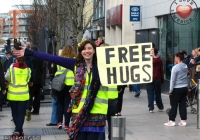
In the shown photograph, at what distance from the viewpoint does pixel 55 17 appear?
44.0 m

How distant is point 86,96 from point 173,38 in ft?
61.8

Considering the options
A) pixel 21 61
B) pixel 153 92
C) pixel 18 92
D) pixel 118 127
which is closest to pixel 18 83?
pixel 18 92

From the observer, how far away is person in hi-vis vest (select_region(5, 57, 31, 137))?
11.7 meters

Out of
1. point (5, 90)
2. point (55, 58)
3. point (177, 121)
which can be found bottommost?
point (177, 121)

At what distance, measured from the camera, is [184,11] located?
1952 centimetres

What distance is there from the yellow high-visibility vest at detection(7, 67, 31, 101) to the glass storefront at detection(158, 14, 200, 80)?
38.7 ft

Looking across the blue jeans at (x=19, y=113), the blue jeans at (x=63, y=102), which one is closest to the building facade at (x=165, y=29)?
the blue jeans at (x=63, y=102)

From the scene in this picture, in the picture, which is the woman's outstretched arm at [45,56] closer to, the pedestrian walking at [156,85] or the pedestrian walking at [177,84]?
the pedestrian walking at [177,84]

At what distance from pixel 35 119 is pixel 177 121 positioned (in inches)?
143

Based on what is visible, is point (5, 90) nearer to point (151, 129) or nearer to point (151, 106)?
point (151, 129)

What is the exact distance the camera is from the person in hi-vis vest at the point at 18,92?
11734 mm

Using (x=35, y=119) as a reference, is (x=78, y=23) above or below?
above

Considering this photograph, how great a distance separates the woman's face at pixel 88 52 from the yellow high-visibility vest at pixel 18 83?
4714 mm

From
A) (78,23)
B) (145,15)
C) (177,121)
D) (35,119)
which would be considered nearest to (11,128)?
(35,119)
